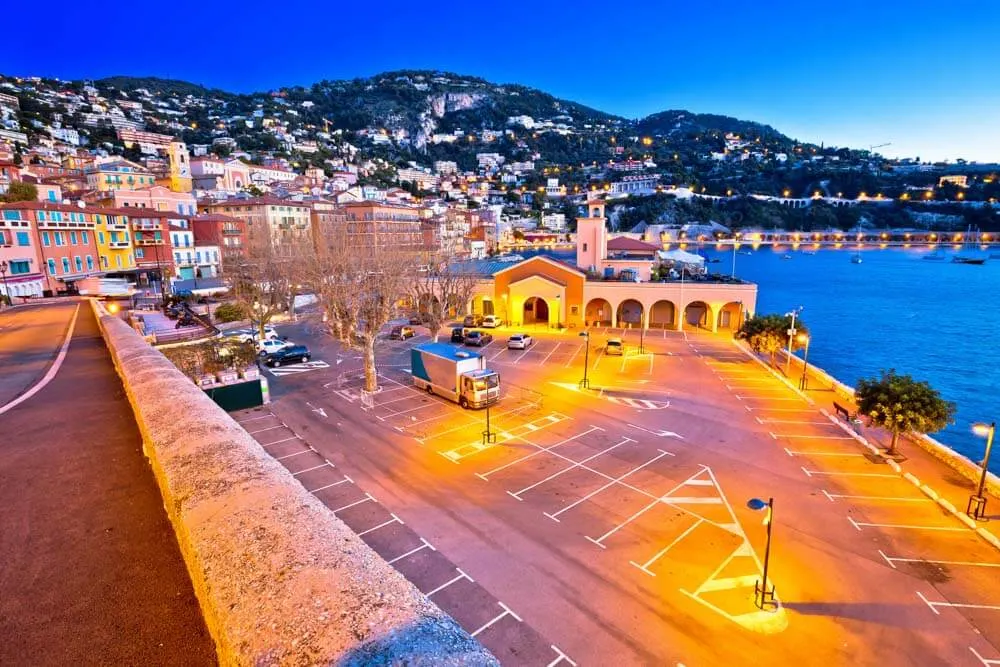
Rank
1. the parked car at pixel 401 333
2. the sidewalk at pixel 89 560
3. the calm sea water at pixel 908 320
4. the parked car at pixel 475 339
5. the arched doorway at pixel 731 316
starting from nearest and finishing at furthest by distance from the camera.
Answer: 1. the sidewalk at pixel 89 560
2. the parked car at pixel 475 339
3. the parked car at pixel 401 333
4. the calm sea water at pixel 908 320
5. the arched doorway at pixel 731 316

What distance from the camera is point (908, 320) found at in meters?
68.0

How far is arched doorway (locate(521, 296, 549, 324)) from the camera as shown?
48.8 metres

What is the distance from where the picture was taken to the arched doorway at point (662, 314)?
155 feet

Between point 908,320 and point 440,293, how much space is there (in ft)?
222

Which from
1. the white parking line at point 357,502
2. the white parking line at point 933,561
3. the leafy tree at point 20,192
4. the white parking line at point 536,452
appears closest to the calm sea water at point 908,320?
the white parking line at point 933,561

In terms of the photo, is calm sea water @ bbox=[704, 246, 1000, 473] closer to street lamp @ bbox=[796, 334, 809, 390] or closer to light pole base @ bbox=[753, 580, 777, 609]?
street lamp @ bbox=[796, 334, 809, 390]

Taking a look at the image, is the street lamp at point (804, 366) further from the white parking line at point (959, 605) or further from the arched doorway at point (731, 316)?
the white parking line at point (959, 605)

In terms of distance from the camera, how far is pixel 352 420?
22828 mm

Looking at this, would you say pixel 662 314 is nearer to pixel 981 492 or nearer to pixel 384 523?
pixel 981 492

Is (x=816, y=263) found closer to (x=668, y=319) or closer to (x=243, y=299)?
(x=668, y=319)

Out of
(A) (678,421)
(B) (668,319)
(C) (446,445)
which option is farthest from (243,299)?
(B) (668,319)

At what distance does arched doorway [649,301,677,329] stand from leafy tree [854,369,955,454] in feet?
91.6

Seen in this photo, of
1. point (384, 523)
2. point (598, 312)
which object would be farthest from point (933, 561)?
point (598, 312)

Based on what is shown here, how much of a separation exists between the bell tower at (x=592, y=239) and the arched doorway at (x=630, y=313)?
557 centimetres
